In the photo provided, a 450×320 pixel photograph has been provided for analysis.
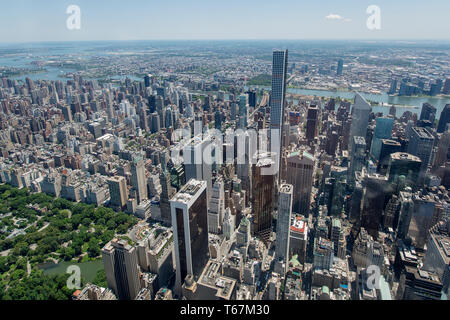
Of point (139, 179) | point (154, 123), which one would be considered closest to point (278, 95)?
point (139, 179)

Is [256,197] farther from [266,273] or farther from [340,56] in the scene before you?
[340,56]

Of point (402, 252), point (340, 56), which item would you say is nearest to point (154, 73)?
point (340, 56)

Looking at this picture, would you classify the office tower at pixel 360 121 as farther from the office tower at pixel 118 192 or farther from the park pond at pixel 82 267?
the park pond at pixel 82 267

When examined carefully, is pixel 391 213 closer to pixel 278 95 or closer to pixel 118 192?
pixel 278 95

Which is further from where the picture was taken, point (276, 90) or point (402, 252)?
point (276, 90)

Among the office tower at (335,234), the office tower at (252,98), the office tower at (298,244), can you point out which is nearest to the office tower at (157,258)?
the office tower at (298,244)

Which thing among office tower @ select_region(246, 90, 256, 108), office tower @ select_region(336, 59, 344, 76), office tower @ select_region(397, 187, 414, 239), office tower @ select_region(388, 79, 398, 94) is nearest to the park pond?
office tower @ select_region(397, 187, 414, 239)
